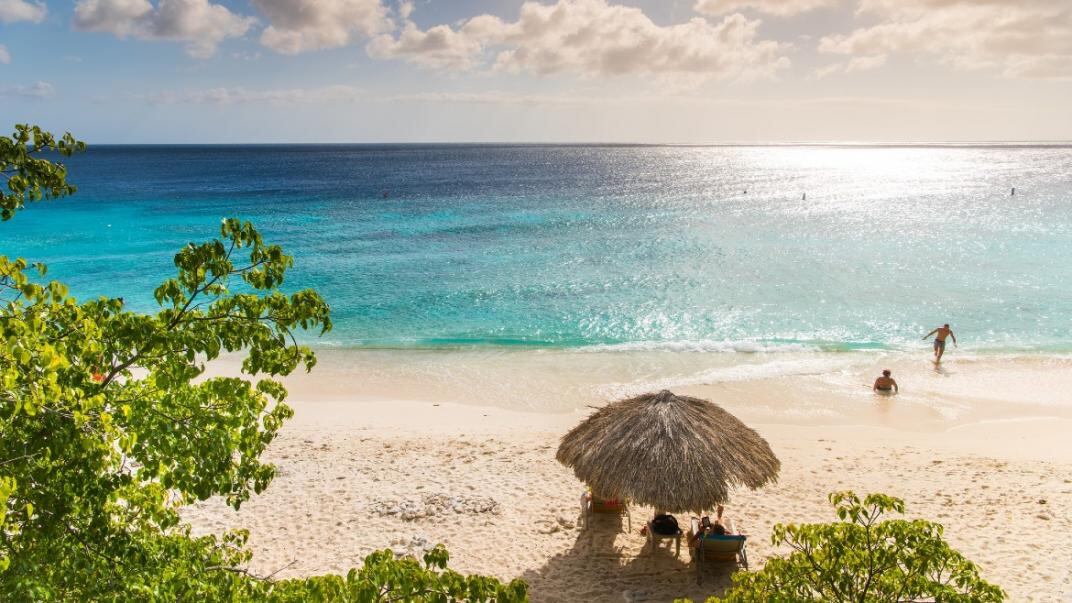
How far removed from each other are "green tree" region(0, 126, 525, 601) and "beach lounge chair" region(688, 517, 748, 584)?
6597 millimetres

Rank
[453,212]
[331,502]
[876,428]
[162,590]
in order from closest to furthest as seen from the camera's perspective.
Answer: [162,590]
[331,502]
[876,428]
[453,212]

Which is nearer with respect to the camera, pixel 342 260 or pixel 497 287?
pixel 497 287

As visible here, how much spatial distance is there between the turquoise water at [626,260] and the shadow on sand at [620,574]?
11993 millimetres

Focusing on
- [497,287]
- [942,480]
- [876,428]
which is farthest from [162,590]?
[497,287]

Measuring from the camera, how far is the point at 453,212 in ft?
187

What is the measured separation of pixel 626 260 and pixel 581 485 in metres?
24.6

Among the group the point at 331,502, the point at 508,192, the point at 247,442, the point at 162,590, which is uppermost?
the point at 508,192

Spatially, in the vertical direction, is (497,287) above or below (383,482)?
above

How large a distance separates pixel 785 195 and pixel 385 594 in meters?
78.4

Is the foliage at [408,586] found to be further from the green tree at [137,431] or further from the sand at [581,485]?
the sand at [581,485]

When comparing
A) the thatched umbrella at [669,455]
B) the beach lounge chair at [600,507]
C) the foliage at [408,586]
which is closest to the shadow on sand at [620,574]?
the beach lounge chair at [600,507]

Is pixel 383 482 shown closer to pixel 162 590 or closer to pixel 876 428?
pixel 162 590

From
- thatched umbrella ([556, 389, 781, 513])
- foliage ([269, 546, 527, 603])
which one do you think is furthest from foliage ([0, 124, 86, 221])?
thatched umbrella ([556, 389, 781, 513])

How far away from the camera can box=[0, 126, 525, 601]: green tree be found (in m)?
3.43
